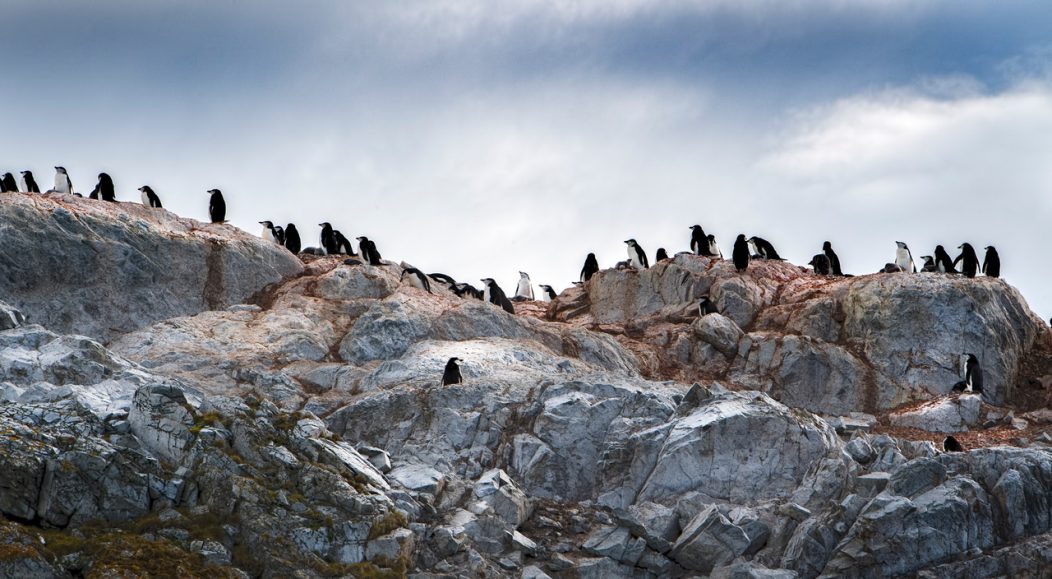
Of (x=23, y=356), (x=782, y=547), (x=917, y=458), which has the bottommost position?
(x=782, y=547)

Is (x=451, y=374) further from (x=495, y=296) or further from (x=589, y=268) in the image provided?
(x=589, y=268)

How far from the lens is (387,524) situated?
84.2ft

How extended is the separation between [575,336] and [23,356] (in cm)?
1730

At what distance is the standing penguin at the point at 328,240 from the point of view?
52.7 metres

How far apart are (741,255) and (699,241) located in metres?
5.36

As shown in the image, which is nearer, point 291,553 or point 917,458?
point 291,553

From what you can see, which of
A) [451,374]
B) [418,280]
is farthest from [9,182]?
[451,374]

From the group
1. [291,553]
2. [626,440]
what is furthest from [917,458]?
[291,553]

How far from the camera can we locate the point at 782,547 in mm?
27234

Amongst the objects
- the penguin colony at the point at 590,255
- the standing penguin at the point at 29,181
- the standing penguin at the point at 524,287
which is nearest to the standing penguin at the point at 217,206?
the penguin colony at the point at 590,255

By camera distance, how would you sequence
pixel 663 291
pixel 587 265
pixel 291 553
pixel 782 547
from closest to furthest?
pixel 291 553
pixel 782 547
pixel 663 291
pixel 587 265

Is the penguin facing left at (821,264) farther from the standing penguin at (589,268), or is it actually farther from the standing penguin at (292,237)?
the standing penguin at (292,237)

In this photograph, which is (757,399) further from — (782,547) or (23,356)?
(23,356)

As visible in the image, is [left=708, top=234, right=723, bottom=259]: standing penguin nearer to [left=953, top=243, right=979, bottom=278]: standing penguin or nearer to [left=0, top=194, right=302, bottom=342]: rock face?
[left=953, top=243, right=979, bottom=278]: standing penguin
